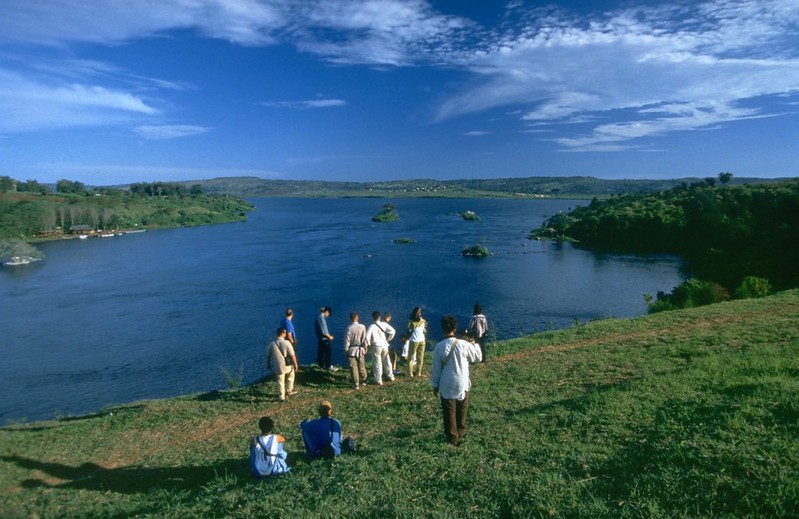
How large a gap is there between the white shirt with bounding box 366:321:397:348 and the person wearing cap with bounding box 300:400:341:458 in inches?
187

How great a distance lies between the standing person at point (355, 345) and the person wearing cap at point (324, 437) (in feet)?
14.9

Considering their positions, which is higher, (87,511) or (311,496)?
(311,496)

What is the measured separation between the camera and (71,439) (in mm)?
11977

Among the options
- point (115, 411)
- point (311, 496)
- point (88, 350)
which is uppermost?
point (311, 496)

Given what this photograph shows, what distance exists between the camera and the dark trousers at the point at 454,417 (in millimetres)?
7559

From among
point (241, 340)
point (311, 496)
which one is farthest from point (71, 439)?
point (241, 340)

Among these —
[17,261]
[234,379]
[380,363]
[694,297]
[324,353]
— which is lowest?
[234,379]

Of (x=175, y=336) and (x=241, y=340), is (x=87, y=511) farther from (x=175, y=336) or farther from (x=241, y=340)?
(x=175, y=336)

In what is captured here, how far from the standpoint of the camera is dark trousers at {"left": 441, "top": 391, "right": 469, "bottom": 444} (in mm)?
7559

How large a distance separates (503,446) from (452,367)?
4.95ft

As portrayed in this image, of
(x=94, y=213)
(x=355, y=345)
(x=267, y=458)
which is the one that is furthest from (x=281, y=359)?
(x=94, y=213)

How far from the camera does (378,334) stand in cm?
1298

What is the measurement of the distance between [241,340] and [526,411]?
28.4 m

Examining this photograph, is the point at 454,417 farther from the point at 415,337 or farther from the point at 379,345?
the point at 415,337
